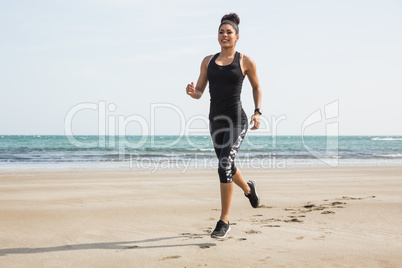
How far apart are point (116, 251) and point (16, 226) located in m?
1.64

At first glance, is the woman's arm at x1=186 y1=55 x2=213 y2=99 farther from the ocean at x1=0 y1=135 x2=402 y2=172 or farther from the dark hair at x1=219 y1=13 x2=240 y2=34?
the ocean at x1=0 y1=135 x2=402 y2=172

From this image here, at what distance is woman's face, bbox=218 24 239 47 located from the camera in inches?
162

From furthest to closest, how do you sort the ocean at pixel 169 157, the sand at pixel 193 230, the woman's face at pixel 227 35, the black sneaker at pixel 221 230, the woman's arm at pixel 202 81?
1. the ocean at pixel 169 157
2. the woman's arm at pixel 202 81
3. the woman's face at pixel 227 35
4. the black sneaker at pixel 221 230
5. the sand at pixel 193 230

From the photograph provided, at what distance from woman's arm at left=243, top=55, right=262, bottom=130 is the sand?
1.13 metres

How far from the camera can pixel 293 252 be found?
3.45 meters

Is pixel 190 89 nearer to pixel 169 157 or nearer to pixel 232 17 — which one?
pixel 232 17

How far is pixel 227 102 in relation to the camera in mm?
4047

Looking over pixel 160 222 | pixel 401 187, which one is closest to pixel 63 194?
pixel 160 222

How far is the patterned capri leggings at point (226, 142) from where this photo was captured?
13.1ft

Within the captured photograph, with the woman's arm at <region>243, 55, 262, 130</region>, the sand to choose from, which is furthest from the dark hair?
the sand

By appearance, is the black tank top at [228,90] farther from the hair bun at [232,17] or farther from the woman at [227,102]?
the hair bun at [232,17]

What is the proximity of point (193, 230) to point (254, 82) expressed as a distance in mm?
1661

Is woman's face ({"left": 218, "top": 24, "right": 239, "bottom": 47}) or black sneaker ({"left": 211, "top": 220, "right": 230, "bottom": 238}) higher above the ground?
woman's face ({"left": 218, "top": 24, "right": 239, "bottom": 47})

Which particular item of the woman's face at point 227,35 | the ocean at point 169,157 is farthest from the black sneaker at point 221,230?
the ocean at point 169,157
